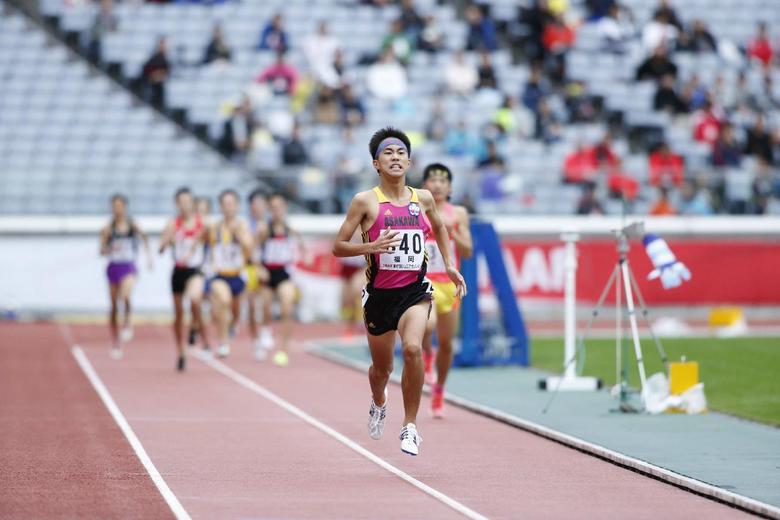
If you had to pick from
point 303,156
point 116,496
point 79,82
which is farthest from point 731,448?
point 79,82

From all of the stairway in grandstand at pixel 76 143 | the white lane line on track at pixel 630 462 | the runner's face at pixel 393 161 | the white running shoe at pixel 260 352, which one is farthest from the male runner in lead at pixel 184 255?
the runner's face at pixel 393 161

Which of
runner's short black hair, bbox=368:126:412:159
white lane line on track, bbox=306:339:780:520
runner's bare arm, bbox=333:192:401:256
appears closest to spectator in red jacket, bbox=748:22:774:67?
white lane line on track, bbox=306:339:780:520

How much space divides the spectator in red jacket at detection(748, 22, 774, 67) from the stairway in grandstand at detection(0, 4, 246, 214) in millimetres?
13375

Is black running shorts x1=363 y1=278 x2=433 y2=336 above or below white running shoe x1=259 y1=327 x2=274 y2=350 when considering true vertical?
above

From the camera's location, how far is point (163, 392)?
671 inches

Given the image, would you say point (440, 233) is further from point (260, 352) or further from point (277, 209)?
point (260, 352)

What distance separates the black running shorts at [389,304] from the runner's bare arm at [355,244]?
34 centimetres

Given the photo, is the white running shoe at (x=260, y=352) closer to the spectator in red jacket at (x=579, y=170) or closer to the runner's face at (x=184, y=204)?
the runner's face at (x=184, y=204)

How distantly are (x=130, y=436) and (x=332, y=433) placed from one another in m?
1.66

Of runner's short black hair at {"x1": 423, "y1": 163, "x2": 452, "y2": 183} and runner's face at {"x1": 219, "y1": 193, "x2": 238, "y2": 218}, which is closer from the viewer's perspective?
runner's short black hair at {"x1": 423, "y1": 163, "x2": 452, "y2": 183}

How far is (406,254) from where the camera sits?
11234 mm

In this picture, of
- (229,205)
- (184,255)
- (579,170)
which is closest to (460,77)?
(579,170)

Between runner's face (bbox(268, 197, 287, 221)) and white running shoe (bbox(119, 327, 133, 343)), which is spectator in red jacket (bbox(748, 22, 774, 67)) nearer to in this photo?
white running shoe (bbox(119, 327, 133, 343))

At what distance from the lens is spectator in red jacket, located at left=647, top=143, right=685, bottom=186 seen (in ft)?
97.3
